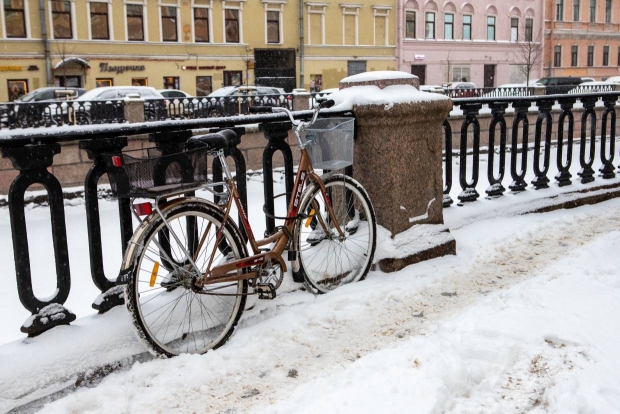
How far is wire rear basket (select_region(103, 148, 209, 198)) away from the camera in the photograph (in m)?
2.90

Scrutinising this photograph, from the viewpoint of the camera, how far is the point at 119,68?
102 feet

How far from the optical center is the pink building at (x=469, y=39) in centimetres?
4022

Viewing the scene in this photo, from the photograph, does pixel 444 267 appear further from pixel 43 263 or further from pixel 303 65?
pixel 303 65

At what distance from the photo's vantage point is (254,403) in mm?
2822

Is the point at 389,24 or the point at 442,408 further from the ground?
the point at 389,24

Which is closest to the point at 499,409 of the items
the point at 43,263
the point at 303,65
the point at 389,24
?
the point at 43,263

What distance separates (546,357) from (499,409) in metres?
0.56

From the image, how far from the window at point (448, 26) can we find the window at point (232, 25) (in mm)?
14529

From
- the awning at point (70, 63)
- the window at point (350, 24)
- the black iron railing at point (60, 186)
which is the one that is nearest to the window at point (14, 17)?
the awning at point (70, 63)

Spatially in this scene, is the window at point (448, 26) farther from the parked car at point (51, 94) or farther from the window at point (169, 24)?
the parked car at point (51, 94)

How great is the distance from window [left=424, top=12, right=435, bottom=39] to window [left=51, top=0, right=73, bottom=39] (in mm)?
21637

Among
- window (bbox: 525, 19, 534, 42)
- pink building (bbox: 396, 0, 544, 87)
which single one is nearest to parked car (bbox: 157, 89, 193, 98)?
pink building (bbox: 396, 0, 544, 87)

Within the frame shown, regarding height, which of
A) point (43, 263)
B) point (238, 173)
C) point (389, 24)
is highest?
point (389, 24)

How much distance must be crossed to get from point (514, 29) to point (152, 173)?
1828 inches
